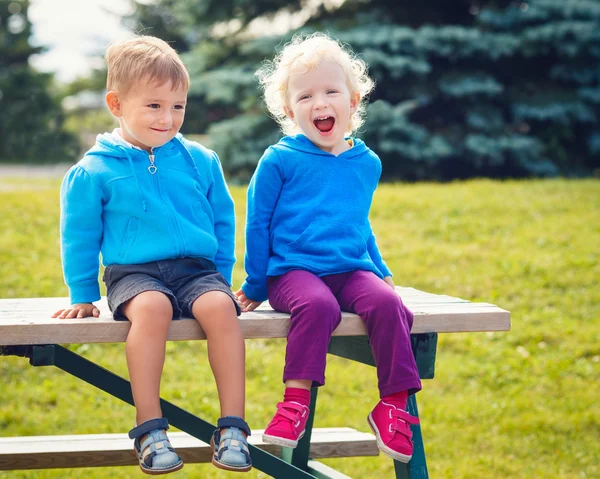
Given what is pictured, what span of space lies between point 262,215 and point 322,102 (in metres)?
0.43

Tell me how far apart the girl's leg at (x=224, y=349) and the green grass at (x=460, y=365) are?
5.40ft

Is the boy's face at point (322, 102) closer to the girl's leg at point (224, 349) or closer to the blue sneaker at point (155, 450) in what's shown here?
the girl's leg at point (224, 349)

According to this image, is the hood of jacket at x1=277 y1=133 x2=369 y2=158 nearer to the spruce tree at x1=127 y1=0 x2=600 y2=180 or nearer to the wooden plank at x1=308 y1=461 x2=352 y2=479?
the wooden plank at x1=308 y1=461 x2=352 y2=479

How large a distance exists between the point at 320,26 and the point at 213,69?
1685mm

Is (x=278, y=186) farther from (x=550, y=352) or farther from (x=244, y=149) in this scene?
(x=244, y=149)

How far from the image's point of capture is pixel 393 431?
8.20ft

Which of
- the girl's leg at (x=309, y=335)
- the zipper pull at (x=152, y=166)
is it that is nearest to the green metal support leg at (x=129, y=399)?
the girl's leg at (x=309, y=335)

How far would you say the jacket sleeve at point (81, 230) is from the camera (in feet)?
8.33

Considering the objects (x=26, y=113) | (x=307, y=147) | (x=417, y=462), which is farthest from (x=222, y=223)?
(x=26, y=113)

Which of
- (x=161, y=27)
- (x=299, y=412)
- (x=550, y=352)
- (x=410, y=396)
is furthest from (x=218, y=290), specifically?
(x=161, y=27)

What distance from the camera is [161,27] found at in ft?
56.9

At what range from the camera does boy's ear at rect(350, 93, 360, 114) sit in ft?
9.41

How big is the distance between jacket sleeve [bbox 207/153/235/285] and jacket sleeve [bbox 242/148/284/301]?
0.07 m

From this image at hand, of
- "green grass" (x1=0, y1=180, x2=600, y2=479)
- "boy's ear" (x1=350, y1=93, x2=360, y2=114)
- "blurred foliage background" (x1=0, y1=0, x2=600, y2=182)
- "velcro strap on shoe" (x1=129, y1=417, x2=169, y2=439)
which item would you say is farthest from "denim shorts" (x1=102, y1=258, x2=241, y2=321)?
"blurred foliage background" (x1=0, y1=0, x2=600, y2=182)
